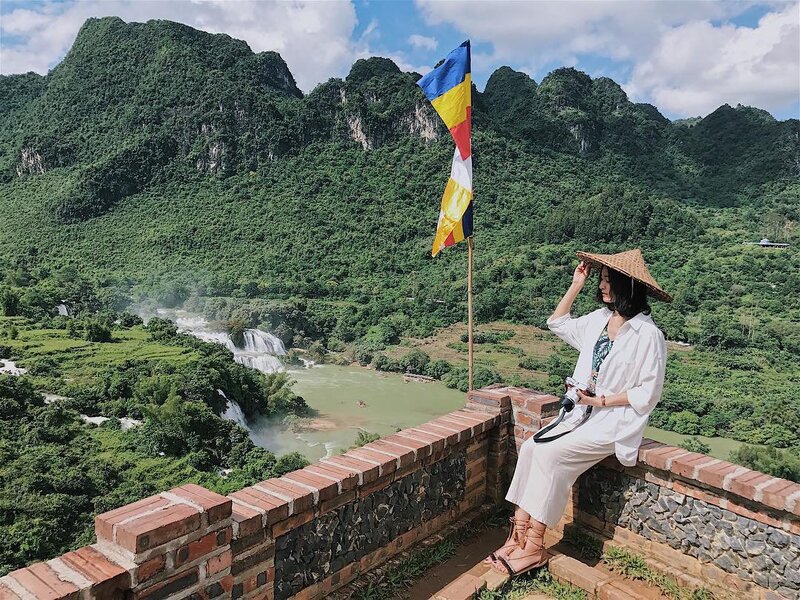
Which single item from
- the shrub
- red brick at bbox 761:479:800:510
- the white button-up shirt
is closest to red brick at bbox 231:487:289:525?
the white button-up shirt

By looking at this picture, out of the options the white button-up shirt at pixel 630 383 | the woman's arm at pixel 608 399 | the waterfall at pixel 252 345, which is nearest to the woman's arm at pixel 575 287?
the white button-up shirt at pixel 630 383

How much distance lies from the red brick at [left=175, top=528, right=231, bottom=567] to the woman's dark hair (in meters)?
2.17

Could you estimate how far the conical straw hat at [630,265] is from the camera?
3074 millimetres

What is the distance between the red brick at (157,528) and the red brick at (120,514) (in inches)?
1.3

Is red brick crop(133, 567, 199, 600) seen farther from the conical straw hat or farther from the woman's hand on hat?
the woman's hand on hat

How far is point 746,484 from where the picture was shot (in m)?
2.82

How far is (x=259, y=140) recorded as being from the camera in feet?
234

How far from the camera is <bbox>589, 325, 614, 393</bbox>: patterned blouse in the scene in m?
3.17

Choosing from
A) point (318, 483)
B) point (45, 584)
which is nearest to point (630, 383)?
point (318, 483)

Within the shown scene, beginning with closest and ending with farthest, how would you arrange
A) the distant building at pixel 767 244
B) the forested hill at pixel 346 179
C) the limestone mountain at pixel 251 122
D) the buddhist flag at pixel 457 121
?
the buddhist flag at pixel 457 121 → the distant building at pixel 767 244 → the forested hill at pixel 346 179 → the limestone mountain at pixel 251 122

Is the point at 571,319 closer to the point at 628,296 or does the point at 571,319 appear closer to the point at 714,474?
the point at 628,296

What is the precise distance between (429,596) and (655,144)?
8956 cm

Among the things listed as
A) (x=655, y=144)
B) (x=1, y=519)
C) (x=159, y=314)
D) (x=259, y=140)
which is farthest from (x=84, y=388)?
(x=655, y=144)

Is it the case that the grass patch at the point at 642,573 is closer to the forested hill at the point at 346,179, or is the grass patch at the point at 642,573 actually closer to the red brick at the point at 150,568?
the red brick at the point at 150,568
